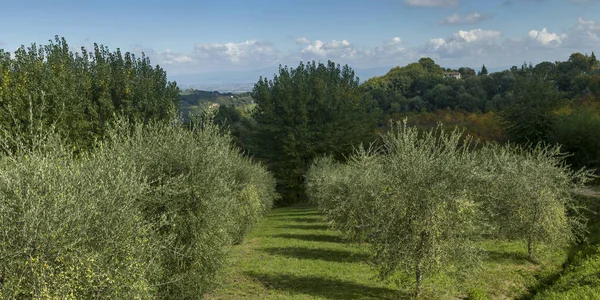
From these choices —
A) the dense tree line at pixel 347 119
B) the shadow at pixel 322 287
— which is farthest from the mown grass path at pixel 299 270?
the dense tree line at pixel 347 119

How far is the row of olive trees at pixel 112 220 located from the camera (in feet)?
31.7

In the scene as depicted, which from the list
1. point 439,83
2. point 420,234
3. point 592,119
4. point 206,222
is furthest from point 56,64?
point 439,83

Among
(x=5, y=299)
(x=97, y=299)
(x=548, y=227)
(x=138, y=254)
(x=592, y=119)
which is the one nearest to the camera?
(x=5, y=299)

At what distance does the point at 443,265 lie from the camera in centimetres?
1689

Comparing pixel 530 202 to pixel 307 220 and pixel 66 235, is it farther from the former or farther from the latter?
pixel 66 235

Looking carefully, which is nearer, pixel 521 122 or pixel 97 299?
pixel 97 299

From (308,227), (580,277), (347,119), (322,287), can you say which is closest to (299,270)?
(322,287)

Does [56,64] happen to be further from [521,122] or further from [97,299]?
[521,122]

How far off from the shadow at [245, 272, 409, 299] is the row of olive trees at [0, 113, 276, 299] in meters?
5.96

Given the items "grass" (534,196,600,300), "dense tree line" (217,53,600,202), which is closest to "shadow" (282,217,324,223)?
"dense tree line" (217,53,600,202)

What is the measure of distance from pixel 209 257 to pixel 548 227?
21083 mm

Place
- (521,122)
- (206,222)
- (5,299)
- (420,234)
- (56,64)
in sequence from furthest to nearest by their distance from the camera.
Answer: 1. (521,122)
2. (56,64)
3. (420,234)
4. (206,222)
5. (5,299)

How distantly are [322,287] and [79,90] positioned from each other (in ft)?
118

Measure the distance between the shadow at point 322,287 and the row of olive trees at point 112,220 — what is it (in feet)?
19.5
